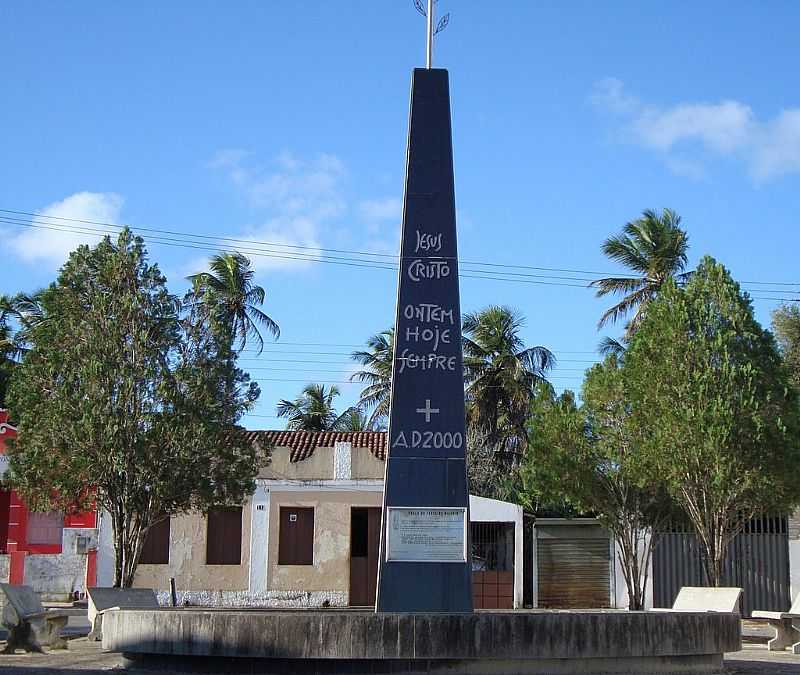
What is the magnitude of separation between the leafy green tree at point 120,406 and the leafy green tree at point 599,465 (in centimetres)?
670

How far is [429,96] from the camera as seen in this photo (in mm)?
13961

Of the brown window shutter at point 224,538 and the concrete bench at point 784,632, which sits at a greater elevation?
the brown window shutter at point 224,538

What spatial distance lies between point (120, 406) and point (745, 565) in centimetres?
1484

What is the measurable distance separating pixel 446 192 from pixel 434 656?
5601mm

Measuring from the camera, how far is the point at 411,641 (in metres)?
10.6

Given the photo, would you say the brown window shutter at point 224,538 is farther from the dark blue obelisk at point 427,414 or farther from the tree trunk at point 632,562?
the dark blue obelisk at point 427,414

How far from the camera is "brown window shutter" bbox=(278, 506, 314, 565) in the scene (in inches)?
1102

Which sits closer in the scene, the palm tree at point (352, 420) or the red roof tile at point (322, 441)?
the red roof tile at point (322, 441)

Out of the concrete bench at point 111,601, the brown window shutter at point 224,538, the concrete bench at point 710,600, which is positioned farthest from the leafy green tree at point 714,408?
the brown window shutter at point 224,538

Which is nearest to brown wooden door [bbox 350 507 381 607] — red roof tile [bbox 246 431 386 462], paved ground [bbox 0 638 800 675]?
red roof tile [bbox 246 431 386 462]

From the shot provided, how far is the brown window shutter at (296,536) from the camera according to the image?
28.0m

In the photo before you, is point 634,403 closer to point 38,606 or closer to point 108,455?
point 108,455

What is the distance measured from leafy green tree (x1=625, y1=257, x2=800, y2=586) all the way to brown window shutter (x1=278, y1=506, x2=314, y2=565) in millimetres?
10335

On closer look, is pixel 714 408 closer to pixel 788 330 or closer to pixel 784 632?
pixel 784 632
